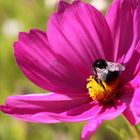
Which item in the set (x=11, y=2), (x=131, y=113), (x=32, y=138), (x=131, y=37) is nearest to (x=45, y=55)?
(x=131, y=37)

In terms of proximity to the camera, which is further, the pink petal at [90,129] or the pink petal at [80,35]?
the pink petal at [80,35]

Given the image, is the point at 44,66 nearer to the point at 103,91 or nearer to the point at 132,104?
the point at 103,91

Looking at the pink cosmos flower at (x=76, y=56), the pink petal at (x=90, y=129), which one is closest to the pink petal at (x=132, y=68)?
the pink cosmos flower at (x=76, y=56)

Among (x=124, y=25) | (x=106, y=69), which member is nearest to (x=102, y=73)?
(x=106, y=69)

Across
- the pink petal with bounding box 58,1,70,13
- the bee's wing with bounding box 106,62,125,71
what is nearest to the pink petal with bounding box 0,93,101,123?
the bee's wing with bounding box 106,62,125,71

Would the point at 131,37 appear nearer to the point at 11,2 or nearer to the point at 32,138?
the point at 32,138

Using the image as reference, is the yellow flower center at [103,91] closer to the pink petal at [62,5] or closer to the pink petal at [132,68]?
the pink petal at [132,68]

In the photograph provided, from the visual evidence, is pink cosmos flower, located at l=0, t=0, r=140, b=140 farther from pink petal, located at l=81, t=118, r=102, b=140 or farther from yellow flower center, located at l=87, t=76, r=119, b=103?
pink petal, located at l=81, t=118, r=102, b=140
